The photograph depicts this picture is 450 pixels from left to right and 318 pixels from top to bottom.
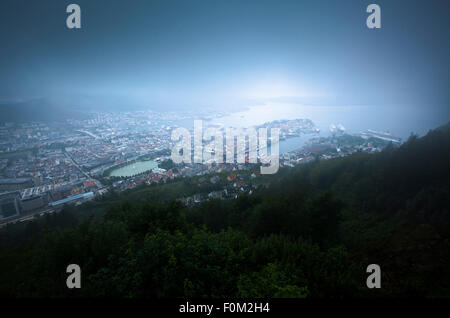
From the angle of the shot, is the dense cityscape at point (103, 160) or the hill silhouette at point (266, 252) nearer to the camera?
the hill silhouette at point (266, 252)

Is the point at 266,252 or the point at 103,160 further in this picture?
the point at 103,160

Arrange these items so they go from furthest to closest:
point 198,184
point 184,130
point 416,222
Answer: point 184,130 → point 198,184 → point 416,222

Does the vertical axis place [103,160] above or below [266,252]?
above

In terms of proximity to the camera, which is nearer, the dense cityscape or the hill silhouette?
the hill silhouette

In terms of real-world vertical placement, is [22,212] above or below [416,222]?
below
